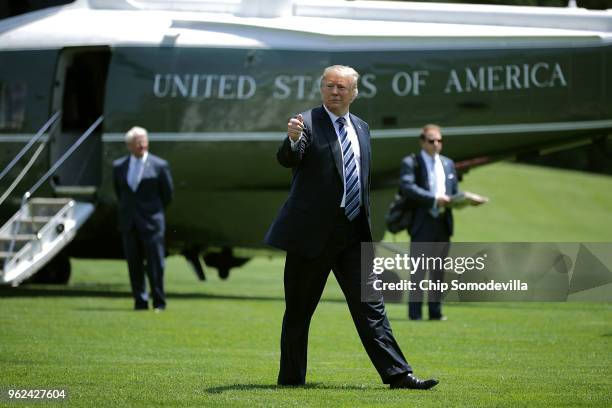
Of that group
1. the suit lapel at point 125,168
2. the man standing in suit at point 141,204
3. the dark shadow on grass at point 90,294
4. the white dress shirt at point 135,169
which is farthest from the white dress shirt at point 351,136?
the dark shadow on grass at point 90,294

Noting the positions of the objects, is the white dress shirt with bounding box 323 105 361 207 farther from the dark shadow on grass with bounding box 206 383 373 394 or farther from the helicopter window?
the helicopter window

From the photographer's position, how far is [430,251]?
47.2ft

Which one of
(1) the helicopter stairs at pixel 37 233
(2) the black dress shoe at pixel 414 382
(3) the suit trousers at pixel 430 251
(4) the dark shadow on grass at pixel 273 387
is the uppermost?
(2) the black dress shoe at pixel 414 382

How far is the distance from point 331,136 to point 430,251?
20.1 ft

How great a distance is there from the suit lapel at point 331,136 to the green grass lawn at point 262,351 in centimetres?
147

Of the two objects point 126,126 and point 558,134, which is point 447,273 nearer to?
point 558,134

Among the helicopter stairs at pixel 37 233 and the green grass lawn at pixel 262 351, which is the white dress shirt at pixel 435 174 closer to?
the green grass lawn at pixel 262 351

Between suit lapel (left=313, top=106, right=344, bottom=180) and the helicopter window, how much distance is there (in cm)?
1103

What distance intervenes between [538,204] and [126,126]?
1164 inches

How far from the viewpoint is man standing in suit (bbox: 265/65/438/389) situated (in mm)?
8344

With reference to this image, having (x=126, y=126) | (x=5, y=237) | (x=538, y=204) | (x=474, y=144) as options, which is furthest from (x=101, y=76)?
A: (x=538, y=204)

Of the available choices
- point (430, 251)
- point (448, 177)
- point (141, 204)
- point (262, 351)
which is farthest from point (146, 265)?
point (262, 351)

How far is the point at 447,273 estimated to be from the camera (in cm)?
1257

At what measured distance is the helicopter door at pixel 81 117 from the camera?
62.1 ft
